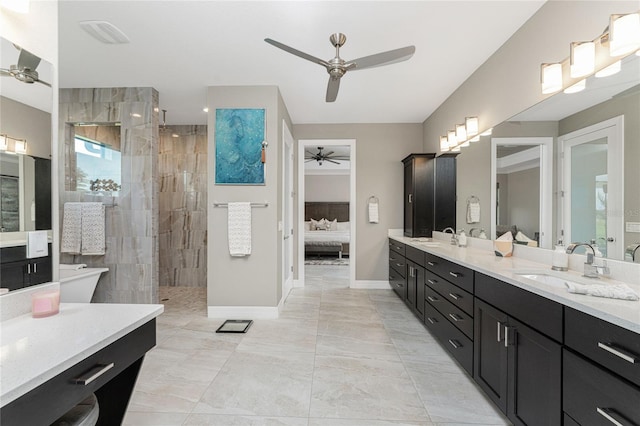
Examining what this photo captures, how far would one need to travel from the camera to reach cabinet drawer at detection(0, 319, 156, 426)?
2.35 feet

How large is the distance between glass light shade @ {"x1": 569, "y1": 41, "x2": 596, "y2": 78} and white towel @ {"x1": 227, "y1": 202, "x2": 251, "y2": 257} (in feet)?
9.58

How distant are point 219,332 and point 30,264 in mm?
2000

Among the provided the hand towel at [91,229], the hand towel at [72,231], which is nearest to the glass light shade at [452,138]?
the hand towel at [91,229]

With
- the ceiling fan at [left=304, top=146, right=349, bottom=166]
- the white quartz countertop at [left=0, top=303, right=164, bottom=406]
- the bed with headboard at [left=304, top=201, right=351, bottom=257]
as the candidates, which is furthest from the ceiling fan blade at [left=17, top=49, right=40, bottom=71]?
the bed with headboard at [left=304, top=201, right=351, bottom=257]

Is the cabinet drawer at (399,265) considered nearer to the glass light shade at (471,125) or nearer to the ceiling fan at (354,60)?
the glass light shade at (471,125)

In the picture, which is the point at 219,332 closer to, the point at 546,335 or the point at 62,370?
the point at 62,370

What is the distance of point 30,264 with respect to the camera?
1.23 m

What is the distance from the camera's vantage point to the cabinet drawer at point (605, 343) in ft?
3.10

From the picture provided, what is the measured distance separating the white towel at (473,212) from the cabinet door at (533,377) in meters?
1.75

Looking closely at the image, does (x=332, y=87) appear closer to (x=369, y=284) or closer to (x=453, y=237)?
(x=453, y=237)

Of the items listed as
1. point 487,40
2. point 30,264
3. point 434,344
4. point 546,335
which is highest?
point 487,40

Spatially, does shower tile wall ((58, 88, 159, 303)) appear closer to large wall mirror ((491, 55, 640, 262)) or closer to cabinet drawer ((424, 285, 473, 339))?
cabinet drawer ((424, 285, 473, 339))

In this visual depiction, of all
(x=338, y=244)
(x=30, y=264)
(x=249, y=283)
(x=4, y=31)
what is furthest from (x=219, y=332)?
(x=338, y=244)

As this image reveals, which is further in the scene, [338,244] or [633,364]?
[338,244]
